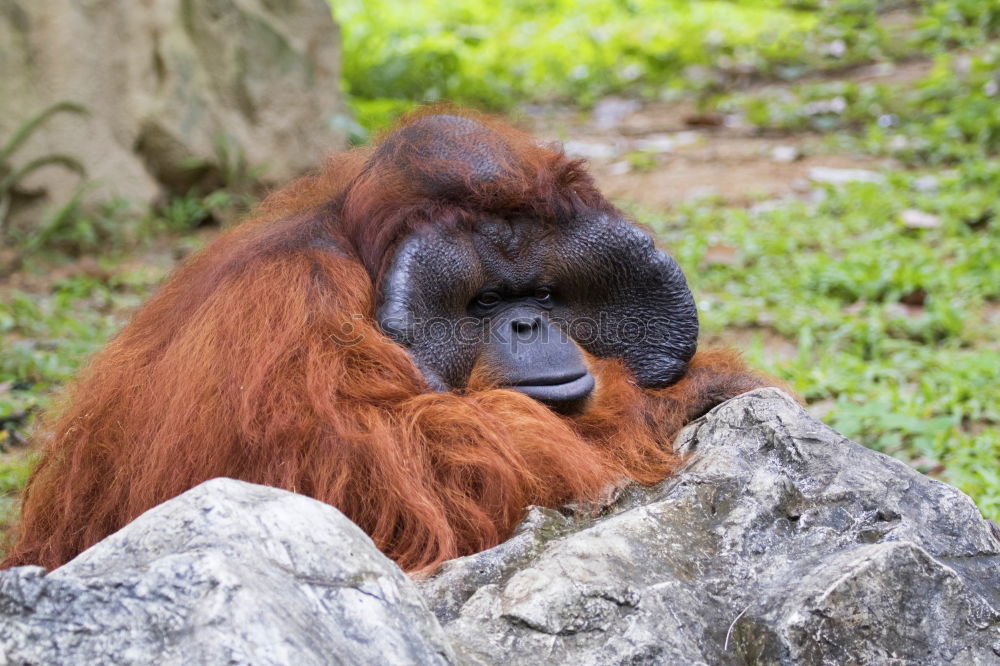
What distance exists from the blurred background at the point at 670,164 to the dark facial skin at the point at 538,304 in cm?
45

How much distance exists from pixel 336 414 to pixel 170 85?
14.7 ft

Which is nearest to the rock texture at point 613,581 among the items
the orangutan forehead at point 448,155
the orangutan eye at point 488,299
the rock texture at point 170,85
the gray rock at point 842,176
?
the orangutan eye at point 488,299

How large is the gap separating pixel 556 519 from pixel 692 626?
0.45m

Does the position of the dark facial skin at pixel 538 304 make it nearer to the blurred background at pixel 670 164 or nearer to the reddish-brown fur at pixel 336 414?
the reddish-brown fur at pixel 336 414

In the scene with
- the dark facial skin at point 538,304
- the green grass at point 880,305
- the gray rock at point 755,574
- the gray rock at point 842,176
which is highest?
the dark facial skin at point 538,304

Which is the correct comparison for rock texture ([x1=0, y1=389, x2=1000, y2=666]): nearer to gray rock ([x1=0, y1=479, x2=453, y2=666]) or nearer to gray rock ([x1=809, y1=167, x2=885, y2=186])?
gray rock ([x1=0, y1=479, x2=453, y2=666])

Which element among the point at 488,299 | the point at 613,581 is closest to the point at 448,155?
the point at 488,299

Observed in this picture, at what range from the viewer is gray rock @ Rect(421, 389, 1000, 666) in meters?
1.73

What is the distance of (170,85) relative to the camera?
6168 millimetres

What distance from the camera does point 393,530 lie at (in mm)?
2191

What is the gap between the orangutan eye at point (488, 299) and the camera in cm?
256

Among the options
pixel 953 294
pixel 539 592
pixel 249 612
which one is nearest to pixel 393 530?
pixel 539 592

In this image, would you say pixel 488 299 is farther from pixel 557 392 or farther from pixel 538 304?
pixel 557 392

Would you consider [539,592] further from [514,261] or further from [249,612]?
[514,261]
